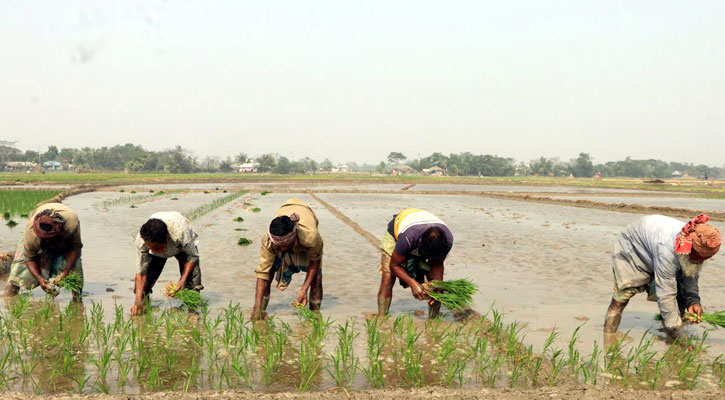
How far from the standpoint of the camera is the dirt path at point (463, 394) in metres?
3.61

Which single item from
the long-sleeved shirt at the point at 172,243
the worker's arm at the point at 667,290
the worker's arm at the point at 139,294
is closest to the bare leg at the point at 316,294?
the long-sleeved shirt at the point at 172,243

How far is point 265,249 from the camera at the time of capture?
17.2 feet

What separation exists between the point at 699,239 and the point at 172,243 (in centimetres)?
467

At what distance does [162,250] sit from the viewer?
5.44 metres

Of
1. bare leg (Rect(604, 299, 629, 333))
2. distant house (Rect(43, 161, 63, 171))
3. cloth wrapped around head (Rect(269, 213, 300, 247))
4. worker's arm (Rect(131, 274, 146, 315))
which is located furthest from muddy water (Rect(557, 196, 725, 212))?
distant house (Rect(43, 161, 63, 171))

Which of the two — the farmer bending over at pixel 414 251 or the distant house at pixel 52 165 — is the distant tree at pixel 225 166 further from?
the farmer bending over at pixel 414 251

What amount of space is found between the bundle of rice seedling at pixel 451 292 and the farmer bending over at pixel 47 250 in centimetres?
362

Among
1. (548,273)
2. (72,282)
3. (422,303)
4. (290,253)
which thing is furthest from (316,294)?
(548,273)

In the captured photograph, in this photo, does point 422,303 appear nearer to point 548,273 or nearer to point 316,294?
point 316,294

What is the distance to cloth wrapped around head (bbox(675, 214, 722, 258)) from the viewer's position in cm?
422

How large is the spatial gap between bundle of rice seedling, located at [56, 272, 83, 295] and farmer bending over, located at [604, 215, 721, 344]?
538 centimetres

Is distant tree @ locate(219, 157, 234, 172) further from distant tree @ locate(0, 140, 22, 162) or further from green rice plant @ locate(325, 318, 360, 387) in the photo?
green rice plant @ locate(325, 318, 360, 387)

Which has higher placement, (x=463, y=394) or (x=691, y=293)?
(x=691, y=293)

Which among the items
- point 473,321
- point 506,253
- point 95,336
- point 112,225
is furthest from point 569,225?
point 95,336
